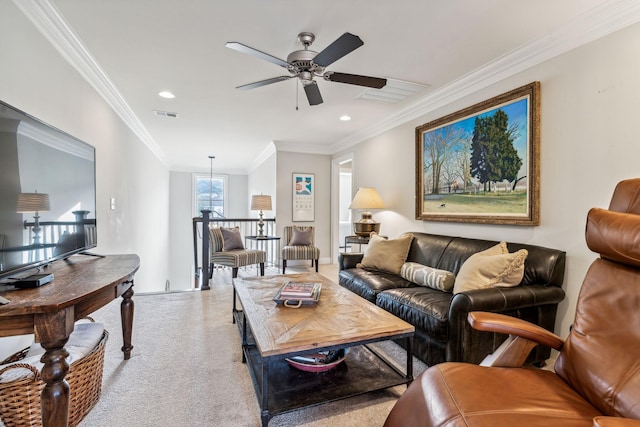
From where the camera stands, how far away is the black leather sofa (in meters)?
1.74

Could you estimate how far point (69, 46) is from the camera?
7.16 feet

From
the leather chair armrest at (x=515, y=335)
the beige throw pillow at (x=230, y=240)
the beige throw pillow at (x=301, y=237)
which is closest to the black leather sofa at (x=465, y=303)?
the leather chair armrest at (x=515, y=335)

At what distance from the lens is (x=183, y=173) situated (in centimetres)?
829

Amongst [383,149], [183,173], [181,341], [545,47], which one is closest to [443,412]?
[181,341]

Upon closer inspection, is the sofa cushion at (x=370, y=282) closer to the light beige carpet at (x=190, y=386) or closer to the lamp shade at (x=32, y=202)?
the light beige carpet at (x=190, y=386)

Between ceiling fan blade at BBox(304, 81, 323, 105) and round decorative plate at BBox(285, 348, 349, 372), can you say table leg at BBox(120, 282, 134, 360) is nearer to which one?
round decorative plate at BBox(285, 348, 349, 372)

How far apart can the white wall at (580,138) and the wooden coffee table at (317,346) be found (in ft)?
4.98

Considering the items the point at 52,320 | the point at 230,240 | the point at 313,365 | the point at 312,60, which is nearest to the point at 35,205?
the point at 52,320

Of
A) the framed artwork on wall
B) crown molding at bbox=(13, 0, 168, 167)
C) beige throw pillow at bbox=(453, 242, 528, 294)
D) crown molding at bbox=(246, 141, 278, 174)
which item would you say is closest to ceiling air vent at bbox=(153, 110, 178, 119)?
crown molding at bbox=(13, 0, 168, 167)

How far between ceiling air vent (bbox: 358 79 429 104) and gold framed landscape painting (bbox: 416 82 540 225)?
0.43 m

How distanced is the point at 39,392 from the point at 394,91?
3.53 m

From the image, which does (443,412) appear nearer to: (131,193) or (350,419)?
(350,419)

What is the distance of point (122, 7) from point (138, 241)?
11.0 ft

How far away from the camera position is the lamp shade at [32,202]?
4.31ft
